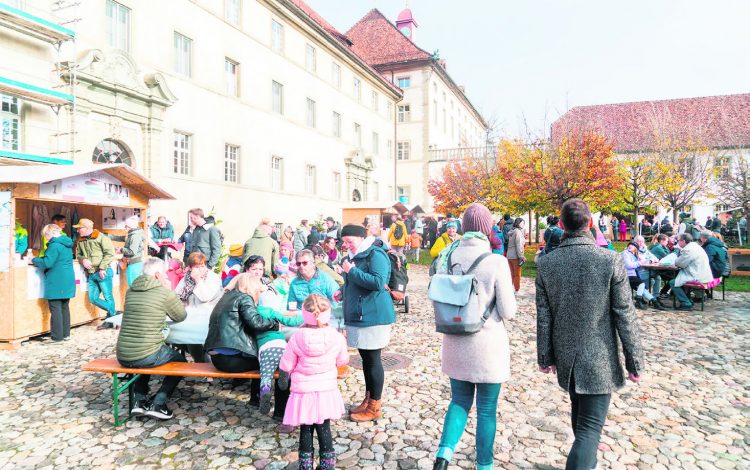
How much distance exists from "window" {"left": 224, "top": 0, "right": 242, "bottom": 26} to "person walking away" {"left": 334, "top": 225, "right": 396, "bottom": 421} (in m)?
20.6

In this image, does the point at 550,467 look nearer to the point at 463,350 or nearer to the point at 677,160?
the point at 463,350

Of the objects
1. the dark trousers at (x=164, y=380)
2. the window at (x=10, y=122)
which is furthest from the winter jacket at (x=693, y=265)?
the window at (x=10, y=122)

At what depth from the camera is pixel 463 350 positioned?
361cm

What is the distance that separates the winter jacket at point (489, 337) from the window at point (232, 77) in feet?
69.6

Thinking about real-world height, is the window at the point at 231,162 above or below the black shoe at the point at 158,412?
above

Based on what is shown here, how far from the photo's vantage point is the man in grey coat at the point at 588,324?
3270mm

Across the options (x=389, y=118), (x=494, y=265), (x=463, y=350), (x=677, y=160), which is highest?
(x=389, y=118)

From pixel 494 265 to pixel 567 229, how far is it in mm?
559

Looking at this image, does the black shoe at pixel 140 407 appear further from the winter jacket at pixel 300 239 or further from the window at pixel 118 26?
the window at pixel 118 26

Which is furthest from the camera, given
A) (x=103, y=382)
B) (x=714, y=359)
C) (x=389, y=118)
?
(x=389, y=118)

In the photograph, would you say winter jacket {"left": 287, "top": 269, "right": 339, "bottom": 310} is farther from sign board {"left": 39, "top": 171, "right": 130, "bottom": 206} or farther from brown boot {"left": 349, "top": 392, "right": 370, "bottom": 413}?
Result: sign board {"left": 39, "top": 171, "right": 130, "bottom": 206}

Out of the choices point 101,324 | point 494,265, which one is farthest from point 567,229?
Answer: point 101,324

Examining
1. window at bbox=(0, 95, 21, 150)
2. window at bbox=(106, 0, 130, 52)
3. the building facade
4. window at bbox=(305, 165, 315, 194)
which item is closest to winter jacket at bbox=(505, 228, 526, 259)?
window at bbox=(0, 95, 21, 150)

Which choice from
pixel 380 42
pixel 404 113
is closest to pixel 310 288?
pixel 404 113
